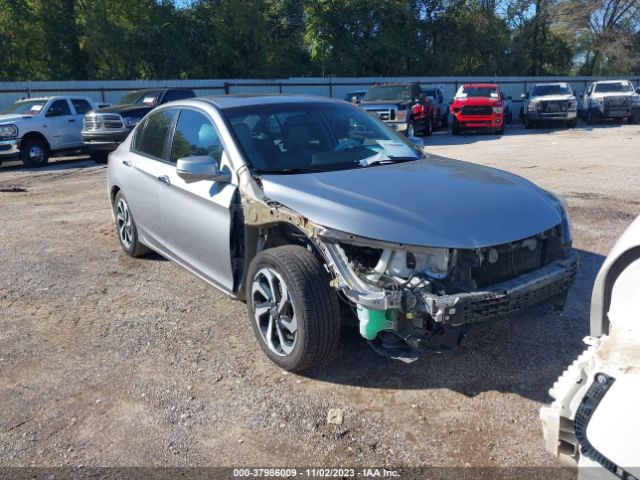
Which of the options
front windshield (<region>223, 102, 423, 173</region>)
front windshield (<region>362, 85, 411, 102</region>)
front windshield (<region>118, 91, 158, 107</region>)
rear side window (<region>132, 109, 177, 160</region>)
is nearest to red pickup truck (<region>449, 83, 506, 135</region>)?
front windshield (<region>362, 85, 411, 102</region>)

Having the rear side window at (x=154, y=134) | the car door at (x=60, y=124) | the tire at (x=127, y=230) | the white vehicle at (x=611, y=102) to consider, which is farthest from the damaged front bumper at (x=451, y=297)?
the white vehicle at (x=611, y=102)

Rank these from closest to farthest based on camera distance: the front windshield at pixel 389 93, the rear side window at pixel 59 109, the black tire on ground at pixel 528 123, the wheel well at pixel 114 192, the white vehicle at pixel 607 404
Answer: the white vehicle at pixel 607 404 → the wheel well at pixel 114 192 → the rear side window at pixel 59 109 → the front windshield at pixel 389 93 → the black tire on ground at pixel 528 123

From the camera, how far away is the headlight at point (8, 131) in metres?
14.4

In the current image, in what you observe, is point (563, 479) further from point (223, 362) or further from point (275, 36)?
point (275, 36)

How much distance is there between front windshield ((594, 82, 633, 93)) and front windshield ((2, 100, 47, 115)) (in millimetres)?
20522

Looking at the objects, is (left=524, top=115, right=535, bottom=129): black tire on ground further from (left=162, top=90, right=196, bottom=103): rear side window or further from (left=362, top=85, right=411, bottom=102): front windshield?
(left=162, top=90, right=196, bottom=103): rear side window

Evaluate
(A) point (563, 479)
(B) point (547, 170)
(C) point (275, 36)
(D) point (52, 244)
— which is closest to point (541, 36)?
(C) point (275, 36)

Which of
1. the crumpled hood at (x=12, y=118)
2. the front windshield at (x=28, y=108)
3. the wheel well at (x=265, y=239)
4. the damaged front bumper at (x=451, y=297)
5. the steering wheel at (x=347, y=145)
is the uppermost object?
the front windshield at (x=28, y=108)

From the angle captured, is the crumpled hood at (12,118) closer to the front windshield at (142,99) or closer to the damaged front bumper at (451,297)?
the front windshield at (142,99)

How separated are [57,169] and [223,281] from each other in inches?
476

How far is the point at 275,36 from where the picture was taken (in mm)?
30391

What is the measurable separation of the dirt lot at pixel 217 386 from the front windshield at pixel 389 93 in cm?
1370

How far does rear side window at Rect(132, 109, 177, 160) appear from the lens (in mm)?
5199

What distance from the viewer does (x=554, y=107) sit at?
71.4 feet
